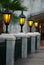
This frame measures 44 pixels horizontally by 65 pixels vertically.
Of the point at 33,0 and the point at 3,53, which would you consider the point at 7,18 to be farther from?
the point at 33,0

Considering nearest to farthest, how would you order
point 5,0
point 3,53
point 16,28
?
point 3,53, point 5,0, point 16,28

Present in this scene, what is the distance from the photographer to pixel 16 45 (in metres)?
13.1

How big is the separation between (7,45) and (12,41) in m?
0.25

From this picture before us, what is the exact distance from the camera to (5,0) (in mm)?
13578

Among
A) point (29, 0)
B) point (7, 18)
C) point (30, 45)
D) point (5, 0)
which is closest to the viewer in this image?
point (7, 18)

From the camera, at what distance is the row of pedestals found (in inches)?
388

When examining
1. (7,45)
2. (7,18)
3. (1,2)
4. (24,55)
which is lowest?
(24,55)

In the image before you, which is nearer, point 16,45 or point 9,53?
point 9,53

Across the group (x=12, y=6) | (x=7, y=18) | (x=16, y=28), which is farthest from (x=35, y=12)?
(x=7, y=18)

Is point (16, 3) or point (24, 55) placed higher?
point (16, 3)

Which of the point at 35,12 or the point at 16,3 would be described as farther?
the point at 35,12

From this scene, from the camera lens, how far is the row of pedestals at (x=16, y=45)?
9859 millimetres

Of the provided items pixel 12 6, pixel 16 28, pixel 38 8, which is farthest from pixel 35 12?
pixel 12 6

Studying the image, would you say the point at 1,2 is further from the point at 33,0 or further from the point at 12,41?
the point at 33,0
